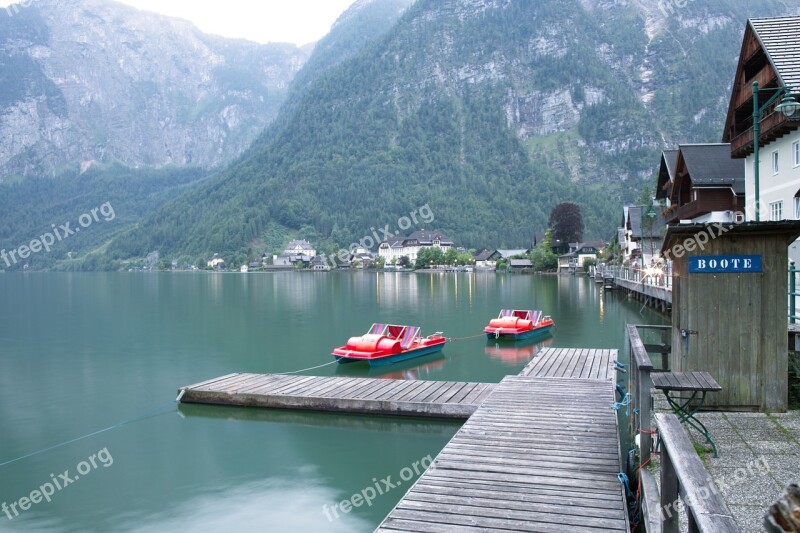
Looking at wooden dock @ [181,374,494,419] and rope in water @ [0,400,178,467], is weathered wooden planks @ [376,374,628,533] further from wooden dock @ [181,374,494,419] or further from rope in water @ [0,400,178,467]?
rope in water @ [0,400,178,467]

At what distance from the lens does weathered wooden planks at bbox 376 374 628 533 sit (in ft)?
23.6

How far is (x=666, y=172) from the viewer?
2153 inches

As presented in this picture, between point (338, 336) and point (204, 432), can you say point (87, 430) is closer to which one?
point (204, 432)

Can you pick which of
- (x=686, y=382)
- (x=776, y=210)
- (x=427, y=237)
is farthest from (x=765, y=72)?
(x=427, y=237)

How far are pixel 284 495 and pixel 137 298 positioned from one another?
6621 cm

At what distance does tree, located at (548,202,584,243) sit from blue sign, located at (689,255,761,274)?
12523cm

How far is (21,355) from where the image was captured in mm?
31984

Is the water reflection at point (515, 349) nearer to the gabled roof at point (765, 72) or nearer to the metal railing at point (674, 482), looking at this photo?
the gabled roof at point (765, 72)

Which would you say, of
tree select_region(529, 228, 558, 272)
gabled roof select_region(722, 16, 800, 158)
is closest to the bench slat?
gabled roof select_region(722, 16, 800, 158)

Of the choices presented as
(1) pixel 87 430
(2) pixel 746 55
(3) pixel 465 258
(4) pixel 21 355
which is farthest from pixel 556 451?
(3) pixel 465 258

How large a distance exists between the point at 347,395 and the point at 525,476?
889 cm

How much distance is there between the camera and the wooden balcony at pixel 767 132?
83.0 feet

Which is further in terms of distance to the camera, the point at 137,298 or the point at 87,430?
the point at 137,298

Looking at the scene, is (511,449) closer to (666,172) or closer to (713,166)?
(713,166)
